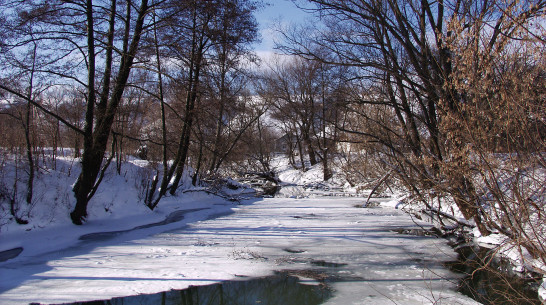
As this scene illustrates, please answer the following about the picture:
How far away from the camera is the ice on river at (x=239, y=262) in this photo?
219 inches

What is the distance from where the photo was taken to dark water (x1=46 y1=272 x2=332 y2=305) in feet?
A: 17.6

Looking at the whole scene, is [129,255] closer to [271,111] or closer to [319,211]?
[319,211]

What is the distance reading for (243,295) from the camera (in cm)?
567

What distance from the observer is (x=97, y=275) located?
20.4ft

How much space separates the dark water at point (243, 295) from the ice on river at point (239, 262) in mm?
176

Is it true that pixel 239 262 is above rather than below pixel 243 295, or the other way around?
above

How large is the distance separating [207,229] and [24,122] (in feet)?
19.8

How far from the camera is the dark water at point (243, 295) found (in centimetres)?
536

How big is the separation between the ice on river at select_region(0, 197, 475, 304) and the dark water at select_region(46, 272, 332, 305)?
18 cm

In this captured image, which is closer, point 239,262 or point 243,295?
point 243,295

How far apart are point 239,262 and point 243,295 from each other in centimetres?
147

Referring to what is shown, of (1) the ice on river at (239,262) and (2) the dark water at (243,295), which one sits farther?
(1) the ice on river at (239,262)

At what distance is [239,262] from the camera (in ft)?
23.4

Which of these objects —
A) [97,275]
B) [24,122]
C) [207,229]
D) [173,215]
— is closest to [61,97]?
[24,122]
